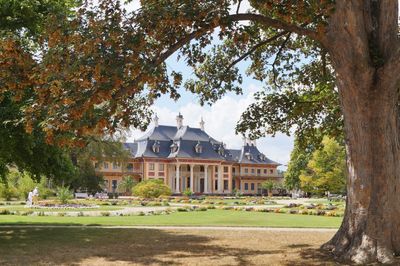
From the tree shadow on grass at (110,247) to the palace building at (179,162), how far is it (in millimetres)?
65462

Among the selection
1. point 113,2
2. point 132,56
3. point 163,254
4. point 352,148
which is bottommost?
point 163,254

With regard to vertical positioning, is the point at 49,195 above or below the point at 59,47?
below

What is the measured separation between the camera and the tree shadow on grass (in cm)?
1169

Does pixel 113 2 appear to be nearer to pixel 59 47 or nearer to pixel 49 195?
pixel 59 47

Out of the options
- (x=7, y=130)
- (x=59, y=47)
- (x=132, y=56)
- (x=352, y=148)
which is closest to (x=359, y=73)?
(x=352, y=148)

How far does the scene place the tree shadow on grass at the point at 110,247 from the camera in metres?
11.7

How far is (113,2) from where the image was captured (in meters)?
10.8

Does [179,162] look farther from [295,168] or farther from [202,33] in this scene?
[202,33]

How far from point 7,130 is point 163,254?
5.61 meters

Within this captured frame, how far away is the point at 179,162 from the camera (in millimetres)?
85812

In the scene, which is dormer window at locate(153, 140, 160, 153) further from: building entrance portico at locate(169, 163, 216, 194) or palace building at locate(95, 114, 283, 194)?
building entrance portico at locate(169, 163, 216, 194)

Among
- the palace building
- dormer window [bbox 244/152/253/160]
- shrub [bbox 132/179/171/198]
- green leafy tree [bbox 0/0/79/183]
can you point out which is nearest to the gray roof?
the palace building

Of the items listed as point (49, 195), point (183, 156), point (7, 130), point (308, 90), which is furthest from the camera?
point (183, 156)

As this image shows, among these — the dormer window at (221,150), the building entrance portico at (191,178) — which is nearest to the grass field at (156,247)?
the building entrance portico at (191,178)
